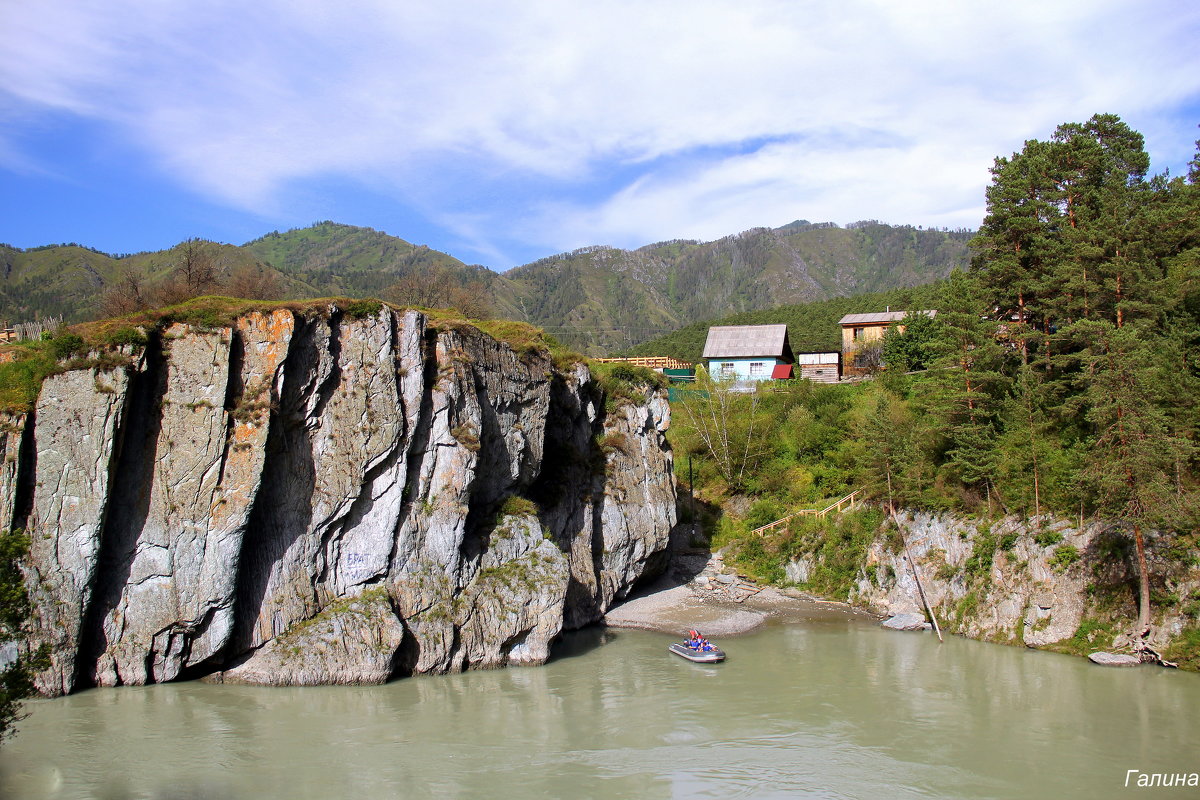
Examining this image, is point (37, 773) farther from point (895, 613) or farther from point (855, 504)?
point (855, 504)

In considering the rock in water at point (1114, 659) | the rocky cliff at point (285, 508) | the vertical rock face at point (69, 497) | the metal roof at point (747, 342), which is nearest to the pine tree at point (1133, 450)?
the rock in water at point (1114, 659)

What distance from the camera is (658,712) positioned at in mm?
22078

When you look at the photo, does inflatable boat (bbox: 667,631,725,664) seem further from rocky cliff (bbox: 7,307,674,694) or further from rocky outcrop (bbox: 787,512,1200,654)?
rocky outcrop (bbox: 787,512,1200,654)

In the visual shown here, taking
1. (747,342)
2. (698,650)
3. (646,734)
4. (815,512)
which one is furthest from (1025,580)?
(747,342)

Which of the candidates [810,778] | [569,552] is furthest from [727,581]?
[810,778]

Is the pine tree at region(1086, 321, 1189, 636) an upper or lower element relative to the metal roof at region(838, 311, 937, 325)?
lower

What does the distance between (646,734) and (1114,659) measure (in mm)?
16438

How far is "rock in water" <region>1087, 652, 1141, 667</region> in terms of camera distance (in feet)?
80.4

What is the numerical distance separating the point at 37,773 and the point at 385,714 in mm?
8056

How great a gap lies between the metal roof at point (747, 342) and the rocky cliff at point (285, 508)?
35.8 metres

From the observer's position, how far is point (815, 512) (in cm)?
3841

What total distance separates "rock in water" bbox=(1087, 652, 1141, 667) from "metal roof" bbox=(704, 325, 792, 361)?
38.3 metres

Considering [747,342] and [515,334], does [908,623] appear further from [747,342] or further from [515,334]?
[747,342]

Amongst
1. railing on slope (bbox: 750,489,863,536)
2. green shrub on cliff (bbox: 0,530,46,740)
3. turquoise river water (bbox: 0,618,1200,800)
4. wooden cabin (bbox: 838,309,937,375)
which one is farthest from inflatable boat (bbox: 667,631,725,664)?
wooden cabin (bbox: 838,309,937,375)
